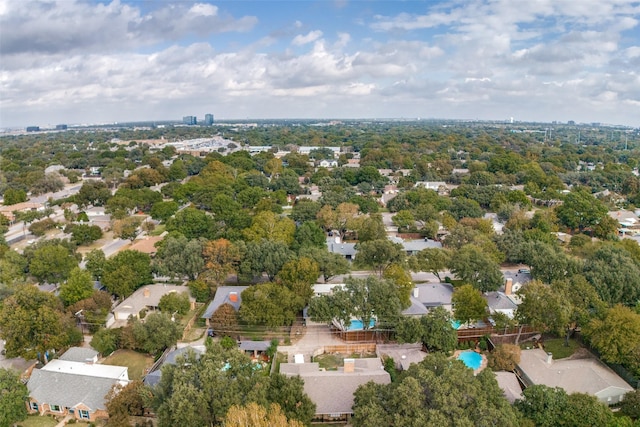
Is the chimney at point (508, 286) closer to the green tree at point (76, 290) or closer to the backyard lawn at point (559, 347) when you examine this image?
the backyard lawn at point (559, 347)

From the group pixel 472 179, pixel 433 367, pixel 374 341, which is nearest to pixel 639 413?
pixel 433 367

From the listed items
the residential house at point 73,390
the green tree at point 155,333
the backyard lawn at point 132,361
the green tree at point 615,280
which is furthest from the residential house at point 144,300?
the green tree at point 615,280

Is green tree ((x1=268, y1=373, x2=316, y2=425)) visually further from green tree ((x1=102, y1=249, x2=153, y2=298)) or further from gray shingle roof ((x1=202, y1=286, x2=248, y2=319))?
green tree ((x1=102, y1=249, x2=153, y2=298))

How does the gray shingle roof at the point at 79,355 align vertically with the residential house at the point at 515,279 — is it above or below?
below

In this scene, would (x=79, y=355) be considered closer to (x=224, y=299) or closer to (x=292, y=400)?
(x=224, y=299)

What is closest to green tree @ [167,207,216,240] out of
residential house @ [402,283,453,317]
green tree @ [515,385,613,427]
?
residential house @ [402,283,453,317]

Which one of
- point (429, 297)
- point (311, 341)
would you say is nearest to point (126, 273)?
point (311, 341)

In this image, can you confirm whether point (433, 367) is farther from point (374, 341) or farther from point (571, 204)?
point (571, 204)
